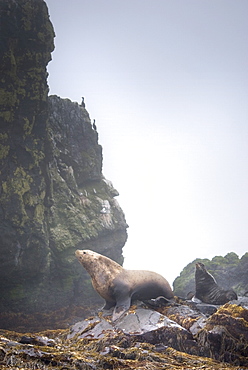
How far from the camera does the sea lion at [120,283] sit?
8.48 meters

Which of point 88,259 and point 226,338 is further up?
point 88,259

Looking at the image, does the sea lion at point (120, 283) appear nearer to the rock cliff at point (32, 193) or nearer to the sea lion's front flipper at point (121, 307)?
the sea lion's front flipper at point (121, 307)

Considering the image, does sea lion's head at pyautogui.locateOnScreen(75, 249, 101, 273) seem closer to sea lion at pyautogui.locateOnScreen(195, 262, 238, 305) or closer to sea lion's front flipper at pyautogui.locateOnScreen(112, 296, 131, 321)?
sea lion's front flipper at pyautogui.locateOnScreen(112, 296, 131, 321)

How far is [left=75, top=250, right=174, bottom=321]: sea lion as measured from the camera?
27.8 feet

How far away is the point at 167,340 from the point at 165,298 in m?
2.91

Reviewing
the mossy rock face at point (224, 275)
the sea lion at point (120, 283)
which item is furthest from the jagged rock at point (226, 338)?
the mossy rock face at point (224, 275)

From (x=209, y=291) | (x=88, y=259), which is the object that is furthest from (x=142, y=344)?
(x=209, y=291)

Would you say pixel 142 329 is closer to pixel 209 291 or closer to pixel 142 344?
pixel 142 344

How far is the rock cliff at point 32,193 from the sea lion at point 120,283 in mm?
7057

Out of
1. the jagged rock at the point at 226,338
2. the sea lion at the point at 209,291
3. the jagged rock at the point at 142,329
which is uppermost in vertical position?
the sea lion at the point at 209,291

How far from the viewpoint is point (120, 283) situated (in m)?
8.55

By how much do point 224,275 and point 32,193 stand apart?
56.8 ft

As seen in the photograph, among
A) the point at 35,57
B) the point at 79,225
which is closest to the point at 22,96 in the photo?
the point at 35,57

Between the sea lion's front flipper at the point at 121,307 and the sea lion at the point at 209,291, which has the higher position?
the sea lion at the point at 209,291
